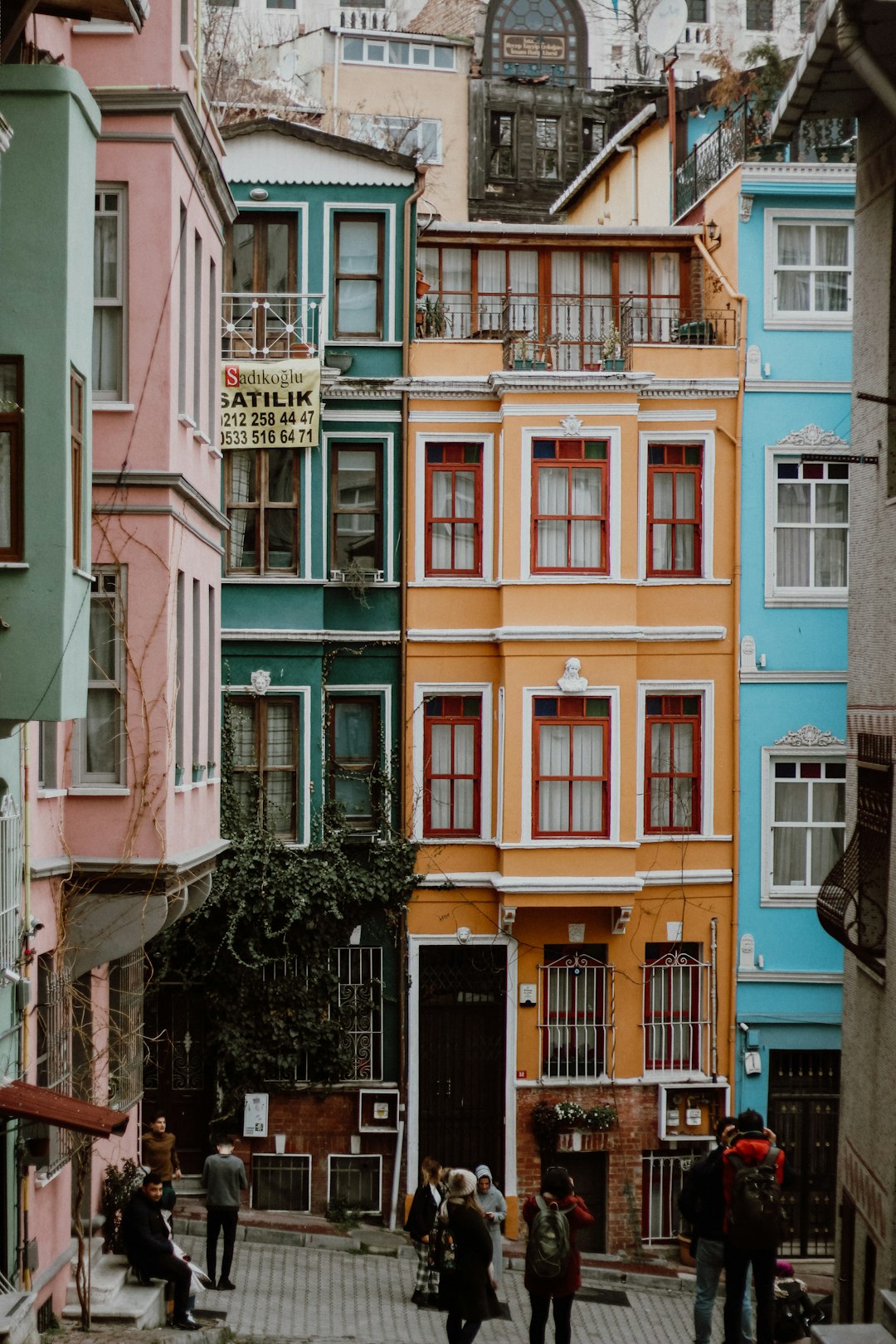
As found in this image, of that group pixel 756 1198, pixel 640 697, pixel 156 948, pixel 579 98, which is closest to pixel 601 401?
pixel 640 697

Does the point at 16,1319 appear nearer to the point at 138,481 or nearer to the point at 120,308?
the point at 138,481

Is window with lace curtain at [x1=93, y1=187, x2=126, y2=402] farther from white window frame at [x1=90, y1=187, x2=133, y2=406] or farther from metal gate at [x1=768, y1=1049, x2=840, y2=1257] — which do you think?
metal gate at [x1=768, y1=1049, x2=840, y2=1257]

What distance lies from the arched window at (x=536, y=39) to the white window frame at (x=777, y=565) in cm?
2702

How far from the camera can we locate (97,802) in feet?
52.3

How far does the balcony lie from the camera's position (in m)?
25.6

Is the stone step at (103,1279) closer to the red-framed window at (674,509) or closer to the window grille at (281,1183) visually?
the window grille at (281,1183)

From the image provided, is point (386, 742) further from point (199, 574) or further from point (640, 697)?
point (199, 574)

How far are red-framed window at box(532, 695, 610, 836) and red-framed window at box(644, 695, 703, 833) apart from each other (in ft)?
3.05

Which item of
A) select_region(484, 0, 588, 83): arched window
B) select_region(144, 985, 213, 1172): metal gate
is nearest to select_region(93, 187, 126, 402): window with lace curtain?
select_region(144, 985, 213, 1172): metal gate

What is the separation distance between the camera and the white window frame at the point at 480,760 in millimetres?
25375

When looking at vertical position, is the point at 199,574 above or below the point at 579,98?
below

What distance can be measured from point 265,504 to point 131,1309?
12.0m

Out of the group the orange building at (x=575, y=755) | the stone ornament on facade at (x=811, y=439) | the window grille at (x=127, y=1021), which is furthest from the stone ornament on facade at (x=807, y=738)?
the window grille at (x=127, y=1021)

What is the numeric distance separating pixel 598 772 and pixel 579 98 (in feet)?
91.8
